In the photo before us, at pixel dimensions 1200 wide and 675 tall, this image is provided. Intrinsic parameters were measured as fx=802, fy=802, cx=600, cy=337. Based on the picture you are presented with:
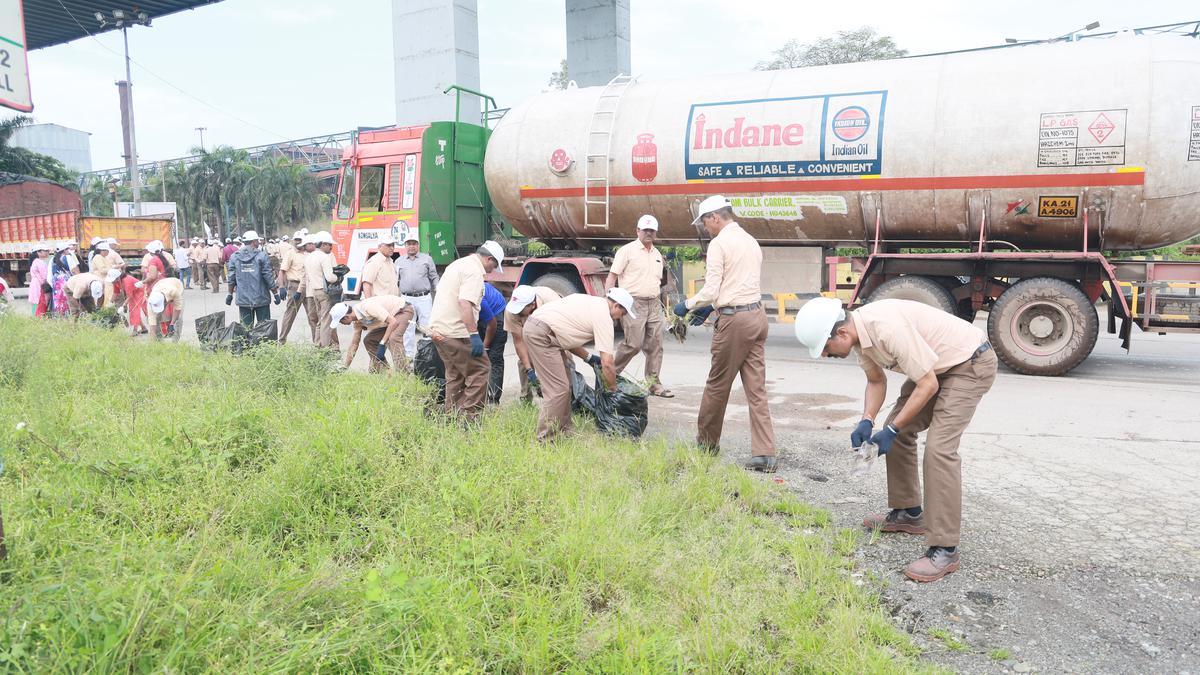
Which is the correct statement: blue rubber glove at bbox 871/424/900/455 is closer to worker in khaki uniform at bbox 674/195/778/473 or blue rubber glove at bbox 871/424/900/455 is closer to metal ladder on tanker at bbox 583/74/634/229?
worker in khaki uniform at bbox 674/195/778/473

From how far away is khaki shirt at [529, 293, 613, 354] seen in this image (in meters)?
5.34

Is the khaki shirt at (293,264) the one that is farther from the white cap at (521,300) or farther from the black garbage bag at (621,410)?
the black garbage bag at (621,410)

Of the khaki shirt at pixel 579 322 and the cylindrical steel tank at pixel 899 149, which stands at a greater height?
the cylindrical steel tank at pixel 899 149

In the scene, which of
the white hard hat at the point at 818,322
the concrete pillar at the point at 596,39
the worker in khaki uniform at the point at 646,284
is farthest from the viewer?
the concrete pillar at the point at 596,39

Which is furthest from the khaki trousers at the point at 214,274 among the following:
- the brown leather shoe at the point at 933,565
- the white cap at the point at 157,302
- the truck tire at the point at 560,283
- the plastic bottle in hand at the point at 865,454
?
the brown leather shoe at the point at 933,565

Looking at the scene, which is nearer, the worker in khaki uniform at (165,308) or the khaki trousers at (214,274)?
the worker in khaki uniform at (165,308)

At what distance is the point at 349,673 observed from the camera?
2.41 m

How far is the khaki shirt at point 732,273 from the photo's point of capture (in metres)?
5.25

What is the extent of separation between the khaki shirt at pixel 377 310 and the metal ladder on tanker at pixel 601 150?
3.47 m

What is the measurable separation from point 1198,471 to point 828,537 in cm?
274

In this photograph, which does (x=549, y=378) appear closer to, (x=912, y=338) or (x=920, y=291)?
(x=912, y=338)

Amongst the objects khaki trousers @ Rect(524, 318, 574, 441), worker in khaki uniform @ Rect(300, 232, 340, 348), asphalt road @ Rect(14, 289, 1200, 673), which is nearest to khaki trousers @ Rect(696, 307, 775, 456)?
asphalt road @ Rect(14, 289, 1200, 673)

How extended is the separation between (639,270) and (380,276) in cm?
321

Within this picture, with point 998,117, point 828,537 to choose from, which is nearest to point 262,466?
point 828,537
